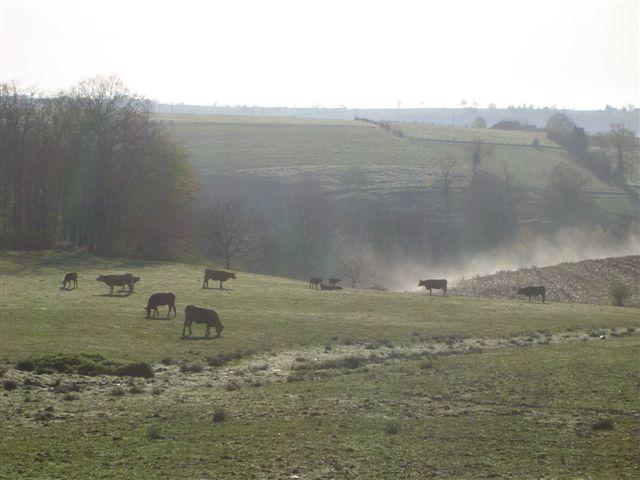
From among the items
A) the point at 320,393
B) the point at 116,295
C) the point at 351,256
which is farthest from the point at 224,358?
the point at 351,256

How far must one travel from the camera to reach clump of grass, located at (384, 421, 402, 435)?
20.6 metres

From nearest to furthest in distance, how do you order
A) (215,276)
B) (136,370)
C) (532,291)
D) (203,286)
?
(136,370), (203,286), (215,276), (532,291)

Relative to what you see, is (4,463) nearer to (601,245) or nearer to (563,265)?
(563,265)

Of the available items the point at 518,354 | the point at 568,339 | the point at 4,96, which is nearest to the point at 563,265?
the point at 568,339

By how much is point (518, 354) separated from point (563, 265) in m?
44.0

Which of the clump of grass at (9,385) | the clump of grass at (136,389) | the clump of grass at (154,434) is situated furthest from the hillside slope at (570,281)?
the clump of grass at (154,434)

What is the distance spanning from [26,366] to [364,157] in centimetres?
11255

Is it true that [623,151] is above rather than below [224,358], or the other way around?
above

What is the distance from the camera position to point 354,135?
156 metres

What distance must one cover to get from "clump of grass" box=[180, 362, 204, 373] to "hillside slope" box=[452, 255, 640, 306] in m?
36.9

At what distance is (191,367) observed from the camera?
30.0 meters

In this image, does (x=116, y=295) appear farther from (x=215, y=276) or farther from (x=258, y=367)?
(x=258, y=367)

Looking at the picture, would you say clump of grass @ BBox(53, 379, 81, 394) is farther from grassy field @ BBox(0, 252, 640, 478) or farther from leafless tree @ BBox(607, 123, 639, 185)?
leafless tree @ BBox(607, 123, 639, 185)

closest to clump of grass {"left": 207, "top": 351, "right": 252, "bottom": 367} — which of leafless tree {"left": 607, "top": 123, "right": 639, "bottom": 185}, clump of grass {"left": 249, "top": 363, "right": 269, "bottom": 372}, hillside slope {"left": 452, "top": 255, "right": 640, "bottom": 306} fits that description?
clump of grass {"left": 249, "top": 363, "right": 269, "bottom": 372}
